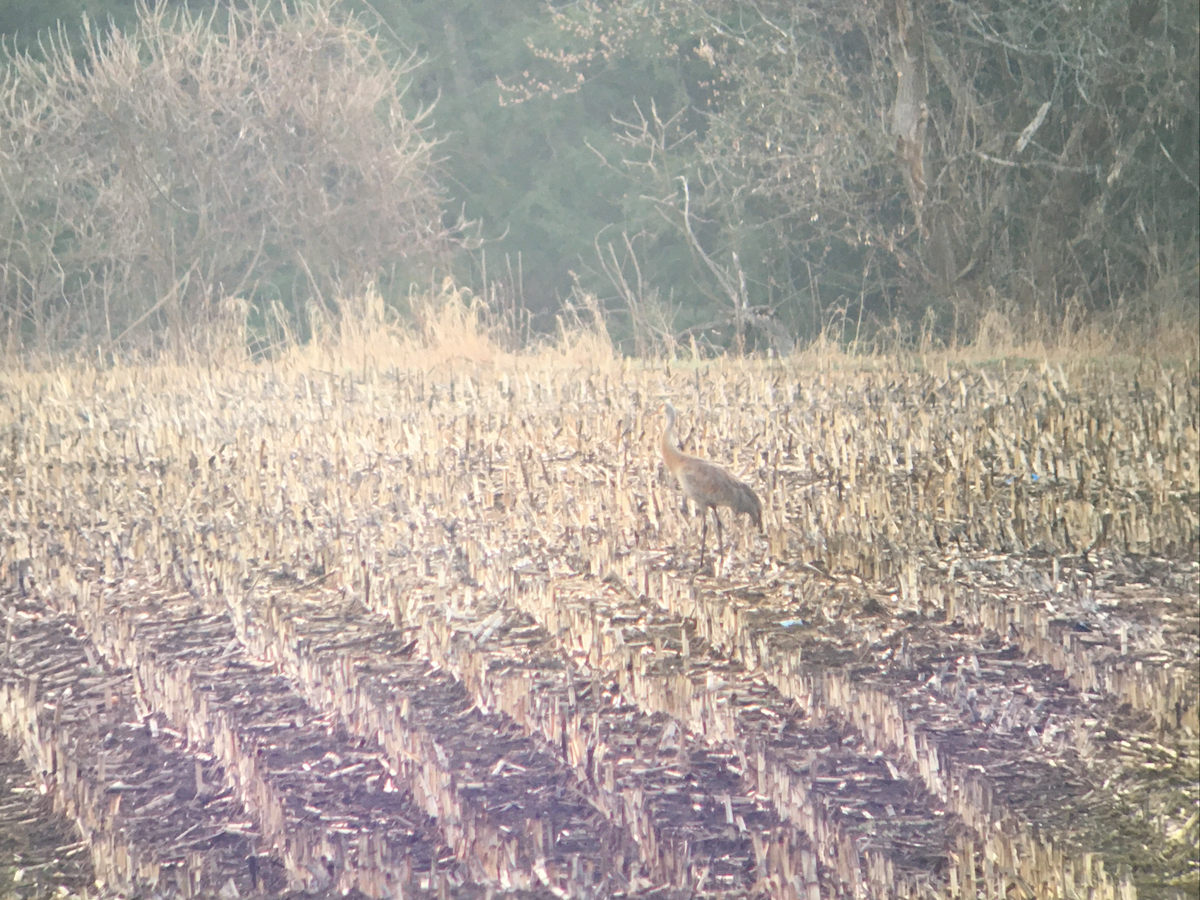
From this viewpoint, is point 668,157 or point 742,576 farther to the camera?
point 668,157

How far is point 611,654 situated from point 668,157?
28.8ft

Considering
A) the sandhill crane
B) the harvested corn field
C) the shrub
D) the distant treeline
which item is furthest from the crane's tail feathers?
the distant treeline

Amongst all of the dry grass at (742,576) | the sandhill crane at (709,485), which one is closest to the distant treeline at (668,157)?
the dry grass at (742,576)

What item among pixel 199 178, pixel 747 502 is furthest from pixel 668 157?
pixel 747 502

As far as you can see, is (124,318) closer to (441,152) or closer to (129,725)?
(441,152)

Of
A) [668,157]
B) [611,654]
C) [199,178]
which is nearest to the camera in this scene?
[611,654]

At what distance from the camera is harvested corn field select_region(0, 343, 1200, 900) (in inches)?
80.4

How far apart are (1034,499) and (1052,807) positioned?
6.36 feet

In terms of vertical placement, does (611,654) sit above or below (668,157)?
below

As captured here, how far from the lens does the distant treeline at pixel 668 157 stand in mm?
8422

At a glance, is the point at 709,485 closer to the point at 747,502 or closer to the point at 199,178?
the point at 747,502

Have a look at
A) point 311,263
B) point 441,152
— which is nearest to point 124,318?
point 311,263

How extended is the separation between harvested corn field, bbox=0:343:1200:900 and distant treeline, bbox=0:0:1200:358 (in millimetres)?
3308

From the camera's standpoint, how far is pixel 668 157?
1107 centimetres
